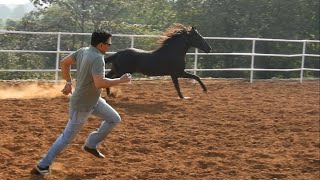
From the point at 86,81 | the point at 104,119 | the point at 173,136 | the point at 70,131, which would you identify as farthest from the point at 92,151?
the point at 173,136

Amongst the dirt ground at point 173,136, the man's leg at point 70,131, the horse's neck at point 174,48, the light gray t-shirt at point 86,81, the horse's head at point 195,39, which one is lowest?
the dirt ground at point 173,136

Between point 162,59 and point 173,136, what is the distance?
12.3 feet

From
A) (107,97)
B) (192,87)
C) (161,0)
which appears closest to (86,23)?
(161,0)

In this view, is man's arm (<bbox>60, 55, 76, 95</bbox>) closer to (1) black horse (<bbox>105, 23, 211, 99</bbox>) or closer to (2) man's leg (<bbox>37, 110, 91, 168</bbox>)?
(2) man's leg (<bbox>37, 110, 91, 168</bbox>)

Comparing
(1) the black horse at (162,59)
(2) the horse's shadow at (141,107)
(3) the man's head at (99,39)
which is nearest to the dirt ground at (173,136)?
(2) the horse's shadow at (141,107)

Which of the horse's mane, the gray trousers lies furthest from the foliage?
the gray trousers

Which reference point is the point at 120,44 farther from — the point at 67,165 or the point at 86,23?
the point at 67,165

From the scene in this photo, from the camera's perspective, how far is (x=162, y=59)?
10.6 metres

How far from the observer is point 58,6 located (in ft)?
81.1

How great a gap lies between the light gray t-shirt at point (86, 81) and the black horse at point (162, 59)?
18.0ft

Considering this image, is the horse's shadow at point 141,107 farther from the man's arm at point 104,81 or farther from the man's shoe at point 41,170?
the man's arm at point 104,81

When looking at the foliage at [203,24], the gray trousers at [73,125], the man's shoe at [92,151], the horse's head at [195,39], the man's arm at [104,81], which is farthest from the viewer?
the foliage at [203,24]

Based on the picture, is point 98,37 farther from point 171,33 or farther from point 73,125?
point 171,33

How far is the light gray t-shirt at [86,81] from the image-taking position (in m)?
4.66
